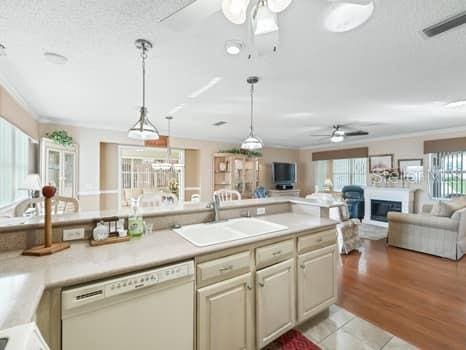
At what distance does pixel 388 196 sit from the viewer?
578 cm

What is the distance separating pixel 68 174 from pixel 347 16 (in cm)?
503

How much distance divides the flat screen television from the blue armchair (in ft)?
5.64

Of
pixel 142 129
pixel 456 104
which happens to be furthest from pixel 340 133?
pixel 142 129

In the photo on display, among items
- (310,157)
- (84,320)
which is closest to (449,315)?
(84,320)

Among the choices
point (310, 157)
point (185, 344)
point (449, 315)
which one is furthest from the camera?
point (310, 157)

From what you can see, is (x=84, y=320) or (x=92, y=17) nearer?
(x=84, y=320)

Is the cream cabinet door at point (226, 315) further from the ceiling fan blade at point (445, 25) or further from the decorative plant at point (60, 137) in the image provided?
the decorative plant at point (60, 137)

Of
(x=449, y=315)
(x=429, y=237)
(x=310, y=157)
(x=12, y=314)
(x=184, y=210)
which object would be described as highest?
(x=310, y=157)

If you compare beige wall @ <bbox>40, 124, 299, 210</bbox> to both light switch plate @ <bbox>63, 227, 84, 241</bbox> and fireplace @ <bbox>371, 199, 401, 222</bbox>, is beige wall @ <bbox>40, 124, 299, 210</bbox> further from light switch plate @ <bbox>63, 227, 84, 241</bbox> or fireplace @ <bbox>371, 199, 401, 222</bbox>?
fireplace @ <bbox>371, 199, 401, 222</bbox>

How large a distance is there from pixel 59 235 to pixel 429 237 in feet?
16.6

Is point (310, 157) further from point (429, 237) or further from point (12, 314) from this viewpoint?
point (12, 314)

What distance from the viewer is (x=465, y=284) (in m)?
2.76

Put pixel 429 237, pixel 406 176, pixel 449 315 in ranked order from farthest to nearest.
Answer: pixel 406 176 < pixel 429 237 < pixel 449 315

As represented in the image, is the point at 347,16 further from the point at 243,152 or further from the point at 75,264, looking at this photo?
→ the point at 243,152
